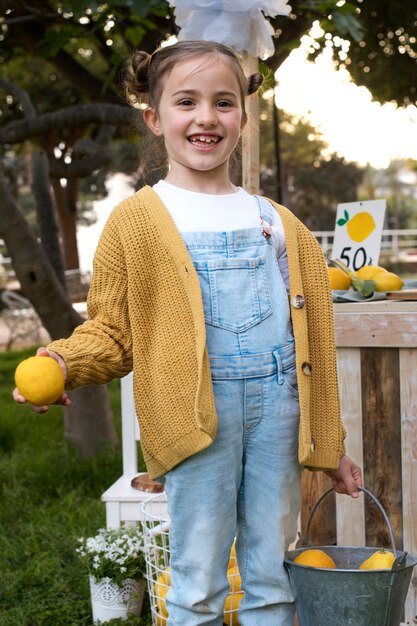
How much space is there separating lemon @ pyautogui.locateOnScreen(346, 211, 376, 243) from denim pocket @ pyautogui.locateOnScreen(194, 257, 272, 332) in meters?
1.55

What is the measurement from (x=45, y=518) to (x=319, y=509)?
1758mm

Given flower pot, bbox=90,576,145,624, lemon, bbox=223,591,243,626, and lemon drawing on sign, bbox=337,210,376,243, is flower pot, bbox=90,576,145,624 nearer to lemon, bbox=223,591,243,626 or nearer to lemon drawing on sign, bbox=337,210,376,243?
lemon, bbox=223,591,243,626

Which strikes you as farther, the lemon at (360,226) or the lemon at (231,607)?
the lemon at (360,226)

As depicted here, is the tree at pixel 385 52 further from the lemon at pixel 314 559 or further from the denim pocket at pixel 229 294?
the lemon at pixel 314 559

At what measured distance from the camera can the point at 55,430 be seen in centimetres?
609

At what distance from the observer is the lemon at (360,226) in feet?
11.4

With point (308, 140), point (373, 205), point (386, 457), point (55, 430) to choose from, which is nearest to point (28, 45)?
point (55, 430)

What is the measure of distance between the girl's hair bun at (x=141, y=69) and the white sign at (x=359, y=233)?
57.1 inches

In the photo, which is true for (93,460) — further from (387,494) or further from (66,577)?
(387,494)

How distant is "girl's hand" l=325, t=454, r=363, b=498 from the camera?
7.33 ft

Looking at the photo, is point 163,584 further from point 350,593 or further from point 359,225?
point 359,225

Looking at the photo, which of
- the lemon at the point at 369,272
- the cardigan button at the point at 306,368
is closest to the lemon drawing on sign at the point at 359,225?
the lemon at the point at 369,272

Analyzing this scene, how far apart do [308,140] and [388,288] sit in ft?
89.5

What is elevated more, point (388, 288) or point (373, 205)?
point (373, 205)
